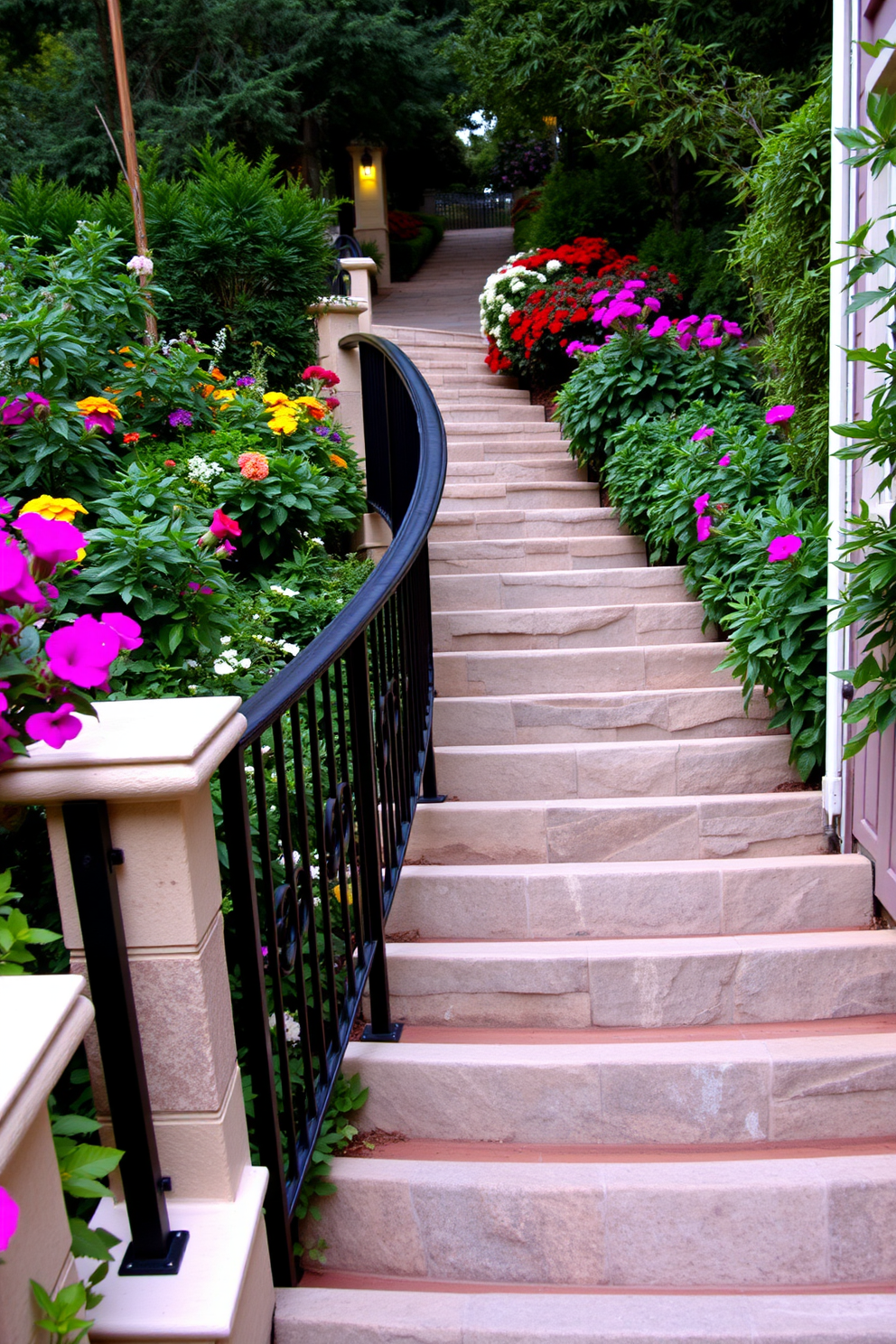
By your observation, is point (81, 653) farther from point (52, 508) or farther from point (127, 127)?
point (127, 127)

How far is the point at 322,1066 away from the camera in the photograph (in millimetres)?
1694

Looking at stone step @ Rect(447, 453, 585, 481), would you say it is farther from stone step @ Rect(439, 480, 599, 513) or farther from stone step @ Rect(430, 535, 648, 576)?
stone step @ Rect(430, 535, 648, 576)

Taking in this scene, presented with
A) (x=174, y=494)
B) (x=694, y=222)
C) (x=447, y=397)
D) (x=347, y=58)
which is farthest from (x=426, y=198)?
(x=174, y=494)

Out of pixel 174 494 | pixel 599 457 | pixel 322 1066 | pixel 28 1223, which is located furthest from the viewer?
pixel 599 457

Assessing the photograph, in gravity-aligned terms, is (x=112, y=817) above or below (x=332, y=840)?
above

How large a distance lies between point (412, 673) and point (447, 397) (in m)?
4.91

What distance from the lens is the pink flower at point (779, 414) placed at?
3.60 metres

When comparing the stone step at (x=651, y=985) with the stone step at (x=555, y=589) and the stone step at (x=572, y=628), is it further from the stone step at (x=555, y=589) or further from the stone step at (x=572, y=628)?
the stone step at (x=555, y=589)

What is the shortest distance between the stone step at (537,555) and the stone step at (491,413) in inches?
89.0

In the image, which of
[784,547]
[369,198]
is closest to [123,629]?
[784,547]

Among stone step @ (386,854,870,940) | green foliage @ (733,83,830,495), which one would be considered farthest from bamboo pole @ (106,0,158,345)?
stone step @ (386,854,870,940)

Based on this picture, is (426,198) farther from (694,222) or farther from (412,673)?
(412,673)

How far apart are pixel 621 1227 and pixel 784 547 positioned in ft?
6.70

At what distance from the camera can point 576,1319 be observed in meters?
1.61
